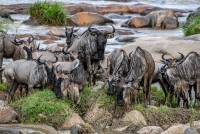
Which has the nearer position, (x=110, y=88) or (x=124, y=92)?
(x=124, y=92)

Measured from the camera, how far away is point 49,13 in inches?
1291

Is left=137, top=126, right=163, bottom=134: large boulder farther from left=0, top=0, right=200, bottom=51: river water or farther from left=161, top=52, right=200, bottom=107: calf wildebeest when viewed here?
left=0, top=0, right=200, bottom=51: river water

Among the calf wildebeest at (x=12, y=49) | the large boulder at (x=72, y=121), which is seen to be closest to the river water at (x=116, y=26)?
the calf wildebeest at (x=12, y=49)

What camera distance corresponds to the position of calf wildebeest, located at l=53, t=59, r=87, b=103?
1448cm

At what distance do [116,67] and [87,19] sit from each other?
19797 mm

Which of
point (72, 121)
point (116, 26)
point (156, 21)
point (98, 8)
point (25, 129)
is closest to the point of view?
point (25, 129)

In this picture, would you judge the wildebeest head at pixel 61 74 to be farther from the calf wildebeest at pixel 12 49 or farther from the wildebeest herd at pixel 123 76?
the calf wildebeest at pixel 12 49

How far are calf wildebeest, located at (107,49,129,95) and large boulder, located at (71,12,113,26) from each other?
1796cm

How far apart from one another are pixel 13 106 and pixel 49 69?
3.92ft

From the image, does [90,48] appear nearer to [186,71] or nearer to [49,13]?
[186,71]

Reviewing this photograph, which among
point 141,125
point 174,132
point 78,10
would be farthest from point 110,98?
point 78,10

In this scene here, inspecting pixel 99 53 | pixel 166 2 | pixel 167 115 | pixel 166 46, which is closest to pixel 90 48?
pixel 99 53

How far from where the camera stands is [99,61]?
16.7 metres

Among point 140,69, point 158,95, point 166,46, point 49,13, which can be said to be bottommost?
point 49,13
